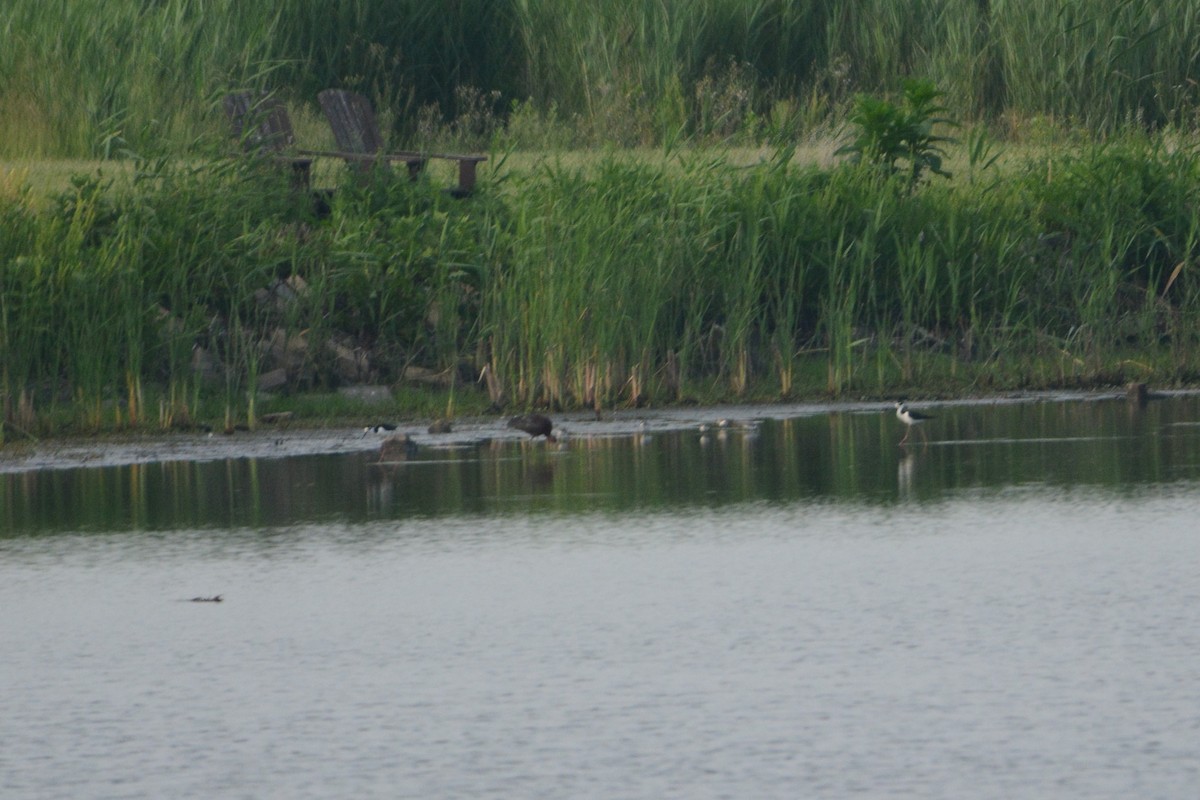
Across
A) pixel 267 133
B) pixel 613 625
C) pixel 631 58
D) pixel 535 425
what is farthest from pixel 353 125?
pixel 613 625

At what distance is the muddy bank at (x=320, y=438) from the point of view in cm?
1444

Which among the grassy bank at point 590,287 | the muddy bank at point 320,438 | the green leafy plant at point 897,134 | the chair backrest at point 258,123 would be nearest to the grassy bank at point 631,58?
the chair backrest at point 258,123

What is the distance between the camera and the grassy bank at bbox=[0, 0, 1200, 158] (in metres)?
22.9

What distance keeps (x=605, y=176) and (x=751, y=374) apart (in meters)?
1.86

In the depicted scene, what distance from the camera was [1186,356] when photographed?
18.1 metres

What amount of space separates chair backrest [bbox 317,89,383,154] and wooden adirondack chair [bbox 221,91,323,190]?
43 centimetres

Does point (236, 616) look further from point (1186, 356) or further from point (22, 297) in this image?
point (1186, 356)

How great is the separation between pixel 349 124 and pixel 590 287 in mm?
5099

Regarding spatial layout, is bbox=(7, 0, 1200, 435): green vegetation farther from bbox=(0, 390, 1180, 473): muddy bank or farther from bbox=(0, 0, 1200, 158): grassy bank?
bbox=(0, 390, 1180, 473): muddy bank

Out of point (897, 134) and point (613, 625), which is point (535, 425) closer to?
point (613, 625)

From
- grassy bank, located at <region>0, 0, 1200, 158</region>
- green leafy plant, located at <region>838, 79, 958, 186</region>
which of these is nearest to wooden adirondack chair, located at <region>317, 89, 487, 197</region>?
grassy bank, located at <region>0, 0, 1200, 158</region>

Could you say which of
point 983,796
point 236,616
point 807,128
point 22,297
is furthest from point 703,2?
point 983,796

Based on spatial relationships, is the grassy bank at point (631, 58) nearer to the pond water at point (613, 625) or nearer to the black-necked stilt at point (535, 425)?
the black-necked stilt at point (535, 425)

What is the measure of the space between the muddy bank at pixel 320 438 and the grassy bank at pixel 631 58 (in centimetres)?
673
